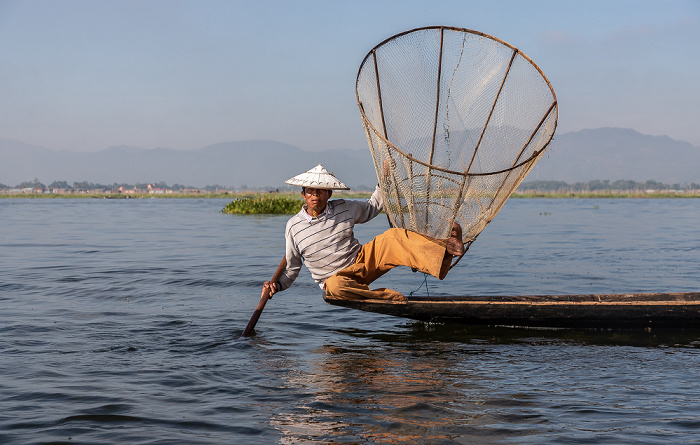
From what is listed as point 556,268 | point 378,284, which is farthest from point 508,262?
point 378,284

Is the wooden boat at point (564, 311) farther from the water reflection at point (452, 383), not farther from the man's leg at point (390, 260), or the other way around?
the man's leg at point (390, 260)

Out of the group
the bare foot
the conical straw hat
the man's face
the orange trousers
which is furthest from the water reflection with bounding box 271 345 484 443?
the conical straw hat

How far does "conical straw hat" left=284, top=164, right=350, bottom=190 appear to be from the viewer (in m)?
5.54

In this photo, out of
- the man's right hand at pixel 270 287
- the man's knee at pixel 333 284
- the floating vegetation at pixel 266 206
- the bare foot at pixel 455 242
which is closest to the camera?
the bare foot at pixel 455 242

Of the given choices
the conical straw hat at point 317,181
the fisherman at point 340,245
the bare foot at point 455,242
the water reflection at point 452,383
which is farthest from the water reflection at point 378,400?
the conical straw hat at point 317,181

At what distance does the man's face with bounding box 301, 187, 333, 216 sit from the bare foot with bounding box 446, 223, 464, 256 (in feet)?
3.92

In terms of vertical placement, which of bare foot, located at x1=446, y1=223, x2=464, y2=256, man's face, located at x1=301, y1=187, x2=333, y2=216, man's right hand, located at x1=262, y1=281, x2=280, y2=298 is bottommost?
man's right hand, located at x1=262, y1=281, x2=280, y2=298

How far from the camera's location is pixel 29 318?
289 inches

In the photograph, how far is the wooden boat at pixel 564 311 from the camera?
634 centimetres

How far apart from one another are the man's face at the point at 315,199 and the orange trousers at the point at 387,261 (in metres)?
0.57

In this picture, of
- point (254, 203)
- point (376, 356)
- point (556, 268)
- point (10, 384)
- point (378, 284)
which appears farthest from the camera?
point (254, 203)

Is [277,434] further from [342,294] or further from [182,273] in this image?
[182,273]

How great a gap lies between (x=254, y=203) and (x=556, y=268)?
22.8m

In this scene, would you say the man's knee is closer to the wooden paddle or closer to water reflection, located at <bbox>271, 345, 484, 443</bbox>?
the wooden paddle
